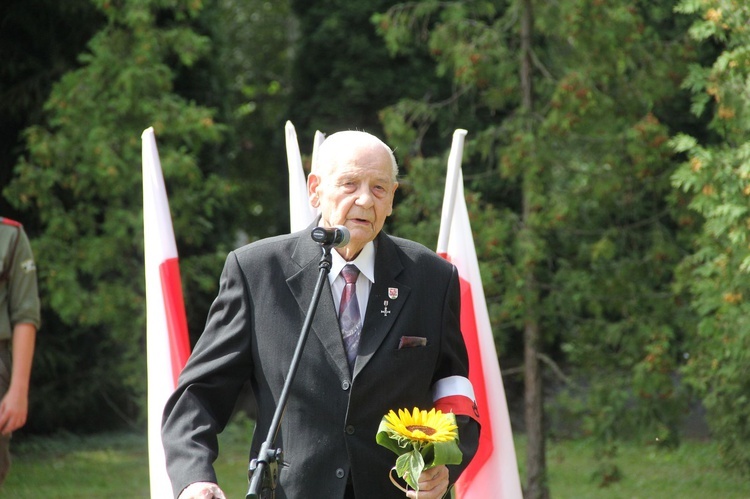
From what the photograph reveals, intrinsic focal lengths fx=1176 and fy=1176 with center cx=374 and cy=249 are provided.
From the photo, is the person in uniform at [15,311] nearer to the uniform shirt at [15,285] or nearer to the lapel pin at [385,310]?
the uniform shirt at [15,285]

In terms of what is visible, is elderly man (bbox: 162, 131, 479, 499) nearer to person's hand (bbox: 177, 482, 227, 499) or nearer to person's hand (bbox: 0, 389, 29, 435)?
person's hand (bbox: 177, 482, 227, 499)

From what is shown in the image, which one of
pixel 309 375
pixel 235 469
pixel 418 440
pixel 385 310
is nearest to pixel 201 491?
pixel 309 375

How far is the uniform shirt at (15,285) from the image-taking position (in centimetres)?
470

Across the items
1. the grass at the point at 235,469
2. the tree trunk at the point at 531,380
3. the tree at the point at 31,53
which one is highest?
the tree at the point at 31,53

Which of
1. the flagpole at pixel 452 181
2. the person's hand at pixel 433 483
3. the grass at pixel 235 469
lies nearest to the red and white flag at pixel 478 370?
the flagpole at pixel 452 181

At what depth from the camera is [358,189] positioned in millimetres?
2846

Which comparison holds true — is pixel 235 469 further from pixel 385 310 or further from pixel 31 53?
pixel 385 310

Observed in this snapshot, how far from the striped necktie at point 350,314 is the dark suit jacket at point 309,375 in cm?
4

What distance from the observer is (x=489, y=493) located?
4172 millimetres

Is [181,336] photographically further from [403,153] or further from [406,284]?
[403,153]

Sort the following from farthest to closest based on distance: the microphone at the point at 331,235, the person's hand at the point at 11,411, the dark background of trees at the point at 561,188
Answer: the dark background of trees at the point at 561,188 → the person's hand at the point at 11,411 → the microphone at the point at 331,235

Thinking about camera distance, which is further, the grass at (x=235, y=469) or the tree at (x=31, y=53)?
the tree at (x=31, y=53)

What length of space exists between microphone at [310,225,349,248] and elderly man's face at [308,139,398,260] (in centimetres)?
18

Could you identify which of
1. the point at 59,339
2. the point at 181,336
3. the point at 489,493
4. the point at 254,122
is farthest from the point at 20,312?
the point at 254,122
